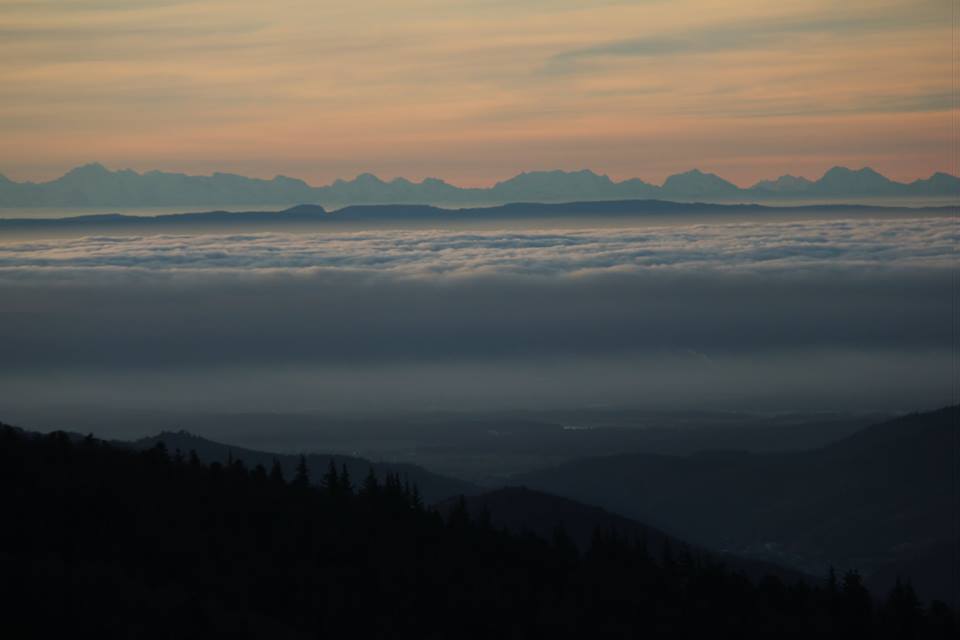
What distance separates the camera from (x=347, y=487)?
127562mm

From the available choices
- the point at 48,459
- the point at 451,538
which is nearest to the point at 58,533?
the point at 48,459

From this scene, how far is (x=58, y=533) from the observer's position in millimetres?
89438

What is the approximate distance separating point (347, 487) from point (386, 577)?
28.8m

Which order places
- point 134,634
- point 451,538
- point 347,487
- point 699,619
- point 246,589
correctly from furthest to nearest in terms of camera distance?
point 347,487 < point 451,538 < point 699,619 < point 246,589 < point 134,634

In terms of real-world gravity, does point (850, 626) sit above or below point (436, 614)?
below

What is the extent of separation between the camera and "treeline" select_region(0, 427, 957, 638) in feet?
252

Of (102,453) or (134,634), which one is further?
(102,453)

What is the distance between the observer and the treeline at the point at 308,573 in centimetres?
7694

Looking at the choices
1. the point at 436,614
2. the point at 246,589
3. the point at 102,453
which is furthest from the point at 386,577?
the point at 102,453

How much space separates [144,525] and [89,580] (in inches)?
753

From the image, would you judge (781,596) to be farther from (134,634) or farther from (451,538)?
(134,634)

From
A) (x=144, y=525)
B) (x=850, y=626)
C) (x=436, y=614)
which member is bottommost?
(x=850, y=626)

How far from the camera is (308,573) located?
312ft

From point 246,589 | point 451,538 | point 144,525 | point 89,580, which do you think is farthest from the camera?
point 451,538
